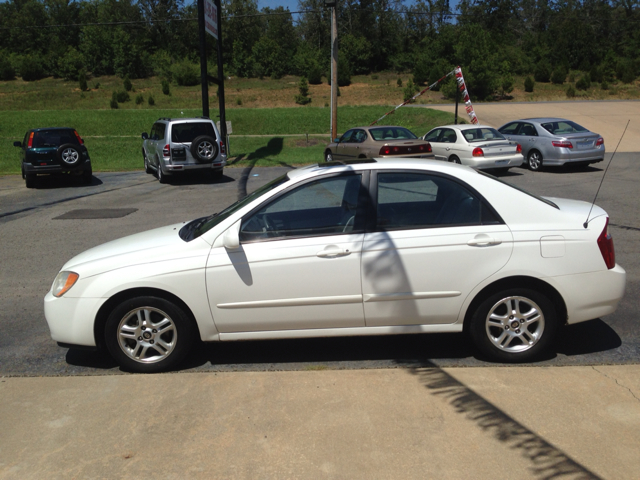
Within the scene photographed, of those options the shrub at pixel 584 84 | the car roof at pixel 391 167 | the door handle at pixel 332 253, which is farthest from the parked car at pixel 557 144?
the shrub at pixel 584 84

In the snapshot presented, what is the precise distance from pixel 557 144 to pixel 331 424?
49.3 ft

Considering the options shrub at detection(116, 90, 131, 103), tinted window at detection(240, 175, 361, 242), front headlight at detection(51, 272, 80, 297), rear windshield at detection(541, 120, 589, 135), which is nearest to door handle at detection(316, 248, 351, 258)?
tinted window at detection(240, 175, 361, 242)

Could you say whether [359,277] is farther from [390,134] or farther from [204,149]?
[390,134]

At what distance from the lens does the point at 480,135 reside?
16.9m

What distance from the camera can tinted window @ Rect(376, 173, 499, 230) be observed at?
14.8 ft

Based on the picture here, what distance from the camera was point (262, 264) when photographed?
4.36 meters

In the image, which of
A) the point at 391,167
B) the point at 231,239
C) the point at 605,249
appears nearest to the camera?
the point at 231,239

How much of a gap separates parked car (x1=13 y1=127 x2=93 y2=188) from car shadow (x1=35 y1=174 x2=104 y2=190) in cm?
32

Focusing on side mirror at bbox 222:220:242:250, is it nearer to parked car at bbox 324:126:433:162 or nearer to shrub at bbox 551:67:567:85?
parked car at bbox 324:126:433:162

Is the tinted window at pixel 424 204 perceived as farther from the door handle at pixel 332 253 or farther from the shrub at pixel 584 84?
the shrub at pixel 584 84

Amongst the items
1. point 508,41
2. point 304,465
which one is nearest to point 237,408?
point 304,465

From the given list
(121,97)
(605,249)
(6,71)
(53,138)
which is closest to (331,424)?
(605,249)

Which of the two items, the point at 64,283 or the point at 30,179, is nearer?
the point at 64,283

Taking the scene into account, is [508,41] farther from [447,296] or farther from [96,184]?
[447,296]
